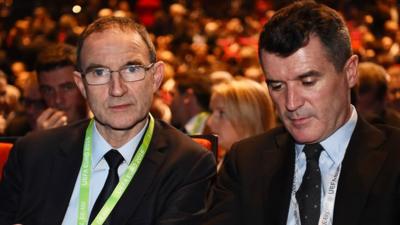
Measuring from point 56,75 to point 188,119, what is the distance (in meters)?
1.87

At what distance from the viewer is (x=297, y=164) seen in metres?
3.17

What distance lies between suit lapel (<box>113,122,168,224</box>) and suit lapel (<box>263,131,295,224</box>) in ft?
1.52

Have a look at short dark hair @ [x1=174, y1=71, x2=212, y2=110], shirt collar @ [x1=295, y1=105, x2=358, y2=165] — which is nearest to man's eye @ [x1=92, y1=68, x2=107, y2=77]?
shirt collar @ [x1=295, y1=105, x2=358, y2=165]

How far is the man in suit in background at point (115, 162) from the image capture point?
3.22 meters

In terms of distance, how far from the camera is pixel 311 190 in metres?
3.01

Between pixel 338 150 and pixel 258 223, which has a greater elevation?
pixel 338 150

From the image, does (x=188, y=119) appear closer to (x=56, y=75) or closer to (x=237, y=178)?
(x=56, y=75)

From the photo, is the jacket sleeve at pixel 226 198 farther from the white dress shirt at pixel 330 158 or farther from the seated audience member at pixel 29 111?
the seated audience member at pixel 29 111

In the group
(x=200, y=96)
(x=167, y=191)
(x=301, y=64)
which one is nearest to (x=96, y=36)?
(x=167, y=191)

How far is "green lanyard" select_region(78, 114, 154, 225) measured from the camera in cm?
319

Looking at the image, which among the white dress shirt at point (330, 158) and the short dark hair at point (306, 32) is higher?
the short dark hair at point (306, 32)

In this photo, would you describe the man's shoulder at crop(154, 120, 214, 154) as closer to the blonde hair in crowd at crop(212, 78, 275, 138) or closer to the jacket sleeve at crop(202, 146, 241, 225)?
the jacket sleeve at crop(202, 146, 241, 225)

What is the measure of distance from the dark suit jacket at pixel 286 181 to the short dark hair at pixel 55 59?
227cm

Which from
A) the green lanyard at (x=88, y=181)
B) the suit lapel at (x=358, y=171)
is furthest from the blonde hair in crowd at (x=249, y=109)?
the suit lapel at (x=358, y=171)
